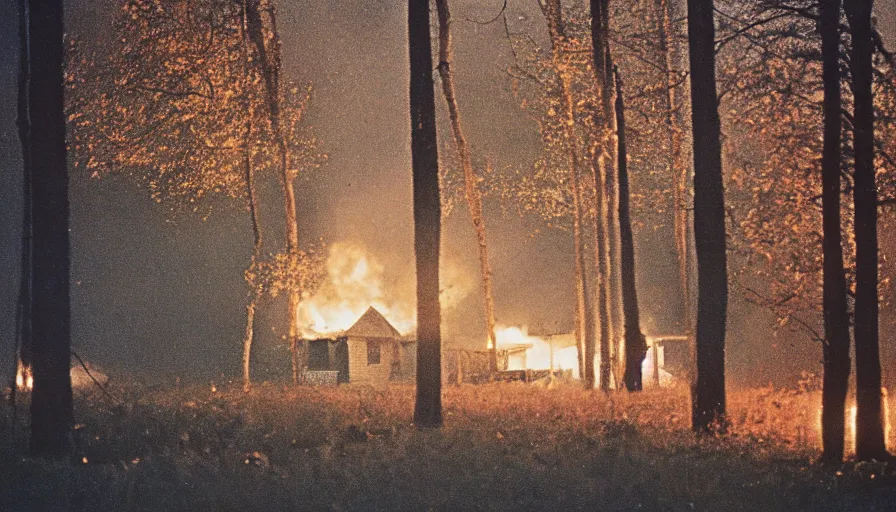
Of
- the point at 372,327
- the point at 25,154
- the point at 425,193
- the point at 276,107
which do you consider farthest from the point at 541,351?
the point at 425,193

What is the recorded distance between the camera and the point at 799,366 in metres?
47.0

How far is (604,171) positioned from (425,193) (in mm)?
16143

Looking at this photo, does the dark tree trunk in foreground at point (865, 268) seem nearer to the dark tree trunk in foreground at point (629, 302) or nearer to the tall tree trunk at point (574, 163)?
the dark tree trunk in foreground at point (629, 302)

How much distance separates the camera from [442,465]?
11.6 metres

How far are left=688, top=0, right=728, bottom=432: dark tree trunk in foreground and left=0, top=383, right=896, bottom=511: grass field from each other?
72cm

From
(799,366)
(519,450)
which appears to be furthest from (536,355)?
(519,450)

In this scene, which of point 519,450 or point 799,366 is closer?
point 519,450

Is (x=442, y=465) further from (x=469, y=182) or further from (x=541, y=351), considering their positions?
(x=541, y=351)

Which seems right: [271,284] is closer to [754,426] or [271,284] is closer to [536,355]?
[754,426]

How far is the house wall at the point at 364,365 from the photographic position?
181ft

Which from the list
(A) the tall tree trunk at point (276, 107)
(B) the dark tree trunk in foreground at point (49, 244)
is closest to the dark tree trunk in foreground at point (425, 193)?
(B) the dark tree trunk in foreground at point (49, 244)

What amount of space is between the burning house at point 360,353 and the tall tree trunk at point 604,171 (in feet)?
77.6

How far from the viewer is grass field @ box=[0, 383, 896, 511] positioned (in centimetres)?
1003

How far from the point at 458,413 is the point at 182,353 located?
47.8 meters
